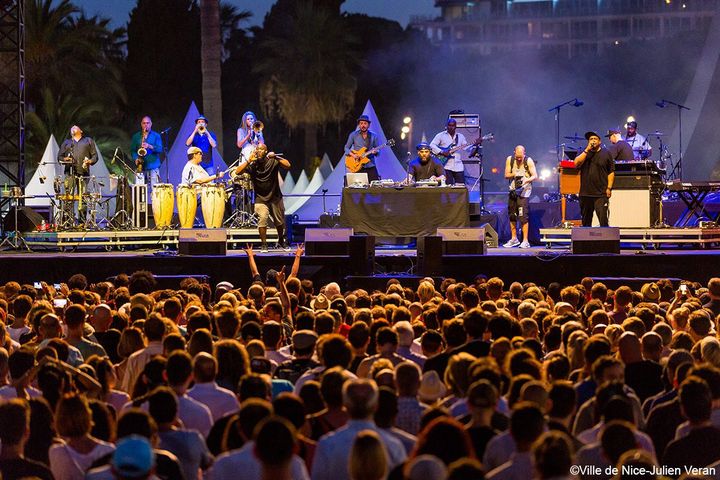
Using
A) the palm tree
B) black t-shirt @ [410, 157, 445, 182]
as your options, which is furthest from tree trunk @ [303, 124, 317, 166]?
black t-shirt @ [410, 157, 445, 182]

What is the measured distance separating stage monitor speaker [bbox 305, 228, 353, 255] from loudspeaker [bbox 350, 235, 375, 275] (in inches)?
10.0

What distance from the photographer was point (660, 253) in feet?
56.6

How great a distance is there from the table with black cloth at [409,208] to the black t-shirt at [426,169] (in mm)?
1339

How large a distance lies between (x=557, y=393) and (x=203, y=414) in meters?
2.06

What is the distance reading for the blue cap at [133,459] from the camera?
4.66 metres

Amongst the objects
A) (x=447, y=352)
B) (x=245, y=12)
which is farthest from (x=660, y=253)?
(x=245, y=12)

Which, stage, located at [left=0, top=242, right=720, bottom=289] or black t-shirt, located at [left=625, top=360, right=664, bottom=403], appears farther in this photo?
stage, located at [left=0, top=242, right=720, bottom=289]

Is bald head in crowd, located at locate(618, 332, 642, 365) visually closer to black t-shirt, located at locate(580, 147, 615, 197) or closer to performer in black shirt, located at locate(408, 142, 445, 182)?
black t-shirt, located at locate(580, 147, 615, 197)

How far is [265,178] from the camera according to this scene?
18.9 metres

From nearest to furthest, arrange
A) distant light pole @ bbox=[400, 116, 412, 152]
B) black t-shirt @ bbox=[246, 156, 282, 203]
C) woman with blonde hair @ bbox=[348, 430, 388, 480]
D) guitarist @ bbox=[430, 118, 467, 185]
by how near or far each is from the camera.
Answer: woman with blonde hair @ bbox=[348, 430, 388, 480], black t-shirt @ bbox=[246, 156, 282, 203], guitarist @ bbox=[430, 118, 467, 185], distant light pole @ bbox=[400, 116, 412, 152]

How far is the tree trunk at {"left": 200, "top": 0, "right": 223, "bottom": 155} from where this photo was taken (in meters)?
29.3

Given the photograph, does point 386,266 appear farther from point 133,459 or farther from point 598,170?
point 133,459

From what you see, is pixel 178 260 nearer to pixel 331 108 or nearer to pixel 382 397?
pixel 382 397

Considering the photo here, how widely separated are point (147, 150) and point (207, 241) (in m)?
4.47
